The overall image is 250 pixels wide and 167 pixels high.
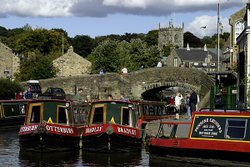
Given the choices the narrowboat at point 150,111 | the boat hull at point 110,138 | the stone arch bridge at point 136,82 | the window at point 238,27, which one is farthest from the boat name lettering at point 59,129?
the window at point 238,27

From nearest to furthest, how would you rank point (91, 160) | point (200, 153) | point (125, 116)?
point (200, 153), point (91, 160), point (125, 116)

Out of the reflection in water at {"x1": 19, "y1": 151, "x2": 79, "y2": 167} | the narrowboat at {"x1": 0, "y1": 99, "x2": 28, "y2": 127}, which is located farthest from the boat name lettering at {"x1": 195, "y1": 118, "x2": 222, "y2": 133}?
the narrowboat at {"x1": 0, "y1": 99, "x2": 28, "y2": 127}

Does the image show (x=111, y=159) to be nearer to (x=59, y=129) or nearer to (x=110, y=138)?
(x=110, y=138)

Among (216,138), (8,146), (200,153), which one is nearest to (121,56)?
(8,146)

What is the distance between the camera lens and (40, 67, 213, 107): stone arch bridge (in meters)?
46.5

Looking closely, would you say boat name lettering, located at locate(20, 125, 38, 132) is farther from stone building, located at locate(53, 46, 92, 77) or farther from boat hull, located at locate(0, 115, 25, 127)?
stone building, located at locate(53, 46, 92, 77)

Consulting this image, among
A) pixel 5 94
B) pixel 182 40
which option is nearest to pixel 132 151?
pixel 5 94

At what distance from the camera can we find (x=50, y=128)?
23562 millimetres

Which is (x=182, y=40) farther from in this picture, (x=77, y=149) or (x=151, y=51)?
(x=77, y=149)

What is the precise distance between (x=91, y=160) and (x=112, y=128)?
1.56 m

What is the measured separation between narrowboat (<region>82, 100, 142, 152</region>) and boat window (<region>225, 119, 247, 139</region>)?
5242 millimetres

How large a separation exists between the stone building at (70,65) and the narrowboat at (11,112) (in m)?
33.6

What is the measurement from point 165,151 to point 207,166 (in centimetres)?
188

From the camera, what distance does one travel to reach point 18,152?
24.1 meters
